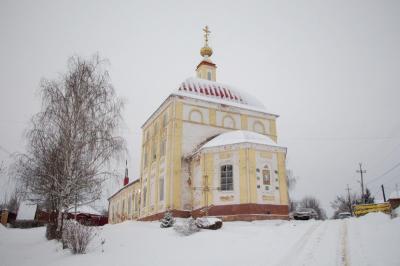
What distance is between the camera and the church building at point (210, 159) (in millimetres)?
23828

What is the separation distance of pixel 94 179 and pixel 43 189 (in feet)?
8.24

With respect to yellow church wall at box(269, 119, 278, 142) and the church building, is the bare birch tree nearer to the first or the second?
the church building

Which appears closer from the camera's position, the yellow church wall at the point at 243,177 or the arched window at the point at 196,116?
the yellow church wall at the point at 243,177

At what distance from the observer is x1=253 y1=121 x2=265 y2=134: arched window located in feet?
103

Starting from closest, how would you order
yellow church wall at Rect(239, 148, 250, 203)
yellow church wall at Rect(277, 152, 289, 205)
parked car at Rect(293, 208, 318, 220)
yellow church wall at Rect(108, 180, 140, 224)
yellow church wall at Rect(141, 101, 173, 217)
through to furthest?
yellow church wall at Rect(239, 148, 250, 203) < yellow church wall at Rect(277, 152, 289, 205) < parked car at Rect(293, 208, 318, 220) < yellow church wall at Rect(141, 101, 173, 217) < yellow church wall at Rect(108, 180, 140, 224)

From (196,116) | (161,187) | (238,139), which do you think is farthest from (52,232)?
(196,116)

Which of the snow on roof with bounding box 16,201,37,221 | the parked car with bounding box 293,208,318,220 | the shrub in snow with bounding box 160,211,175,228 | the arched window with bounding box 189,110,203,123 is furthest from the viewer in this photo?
the snow on roof with bounding box 16,201,37,221

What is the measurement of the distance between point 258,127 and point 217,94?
4.73m

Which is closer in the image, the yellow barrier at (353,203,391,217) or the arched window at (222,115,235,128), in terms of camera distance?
the yellow barrier at (353,203,391,217)

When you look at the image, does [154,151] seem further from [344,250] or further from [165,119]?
[344,250]

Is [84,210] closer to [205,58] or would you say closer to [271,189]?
[205,58]

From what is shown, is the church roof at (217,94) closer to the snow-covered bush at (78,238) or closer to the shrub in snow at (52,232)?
the shrub in snow at (52,232)

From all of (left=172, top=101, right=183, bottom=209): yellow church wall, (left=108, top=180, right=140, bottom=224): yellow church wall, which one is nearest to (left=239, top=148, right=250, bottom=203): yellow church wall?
(left=172, top=101, right=183, bottom=209): yellow church wall

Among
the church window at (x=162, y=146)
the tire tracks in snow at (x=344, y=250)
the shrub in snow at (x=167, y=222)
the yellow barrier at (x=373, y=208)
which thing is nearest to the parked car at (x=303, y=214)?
the yellow barrier at (x=373, y=208)
